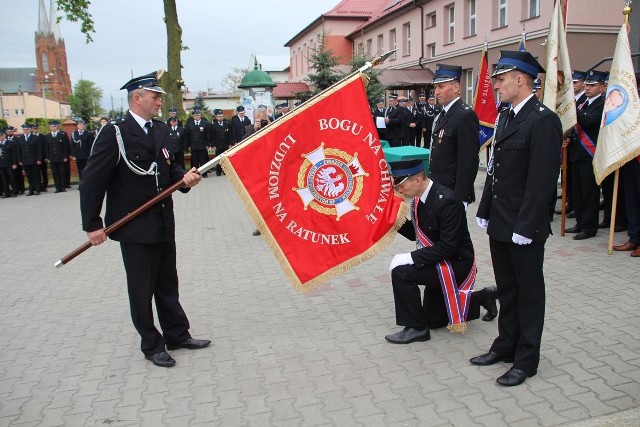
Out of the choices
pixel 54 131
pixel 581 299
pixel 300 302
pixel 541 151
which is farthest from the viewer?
pixel 54 131

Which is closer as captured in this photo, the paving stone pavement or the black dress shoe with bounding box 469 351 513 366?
the paving stone pavement

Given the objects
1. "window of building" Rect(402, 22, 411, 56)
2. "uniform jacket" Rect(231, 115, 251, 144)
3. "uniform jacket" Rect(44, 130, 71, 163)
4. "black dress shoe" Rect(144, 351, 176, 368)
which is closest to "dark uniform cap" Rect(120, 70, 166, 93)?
"black dress shoe" Rect(144, 351, 176, 368)

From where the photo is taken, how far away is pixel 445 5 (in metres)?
27.1

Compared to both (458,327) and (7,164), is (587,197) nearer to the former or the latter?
(458,327)

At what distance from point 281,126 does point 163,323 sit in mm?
1856

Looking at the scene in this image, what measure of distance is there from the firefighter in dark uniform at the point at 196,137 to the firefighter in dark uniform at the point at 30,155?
433cm

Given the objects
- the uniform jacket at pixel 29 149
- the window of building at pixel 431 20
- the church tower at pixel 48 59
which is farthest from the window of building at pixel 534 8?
the church tower at pixel 48 59

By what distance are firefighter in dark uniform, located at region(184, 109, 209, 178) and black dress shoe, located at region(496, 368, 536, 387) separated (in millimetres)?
14717

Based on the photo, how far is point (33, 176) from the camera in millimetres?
15555

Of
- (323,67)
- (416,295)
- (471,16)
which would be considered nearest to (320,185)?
(416,295)

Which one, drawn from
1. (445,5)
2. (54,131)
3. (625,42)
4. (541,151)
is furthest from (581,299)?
(445,5)

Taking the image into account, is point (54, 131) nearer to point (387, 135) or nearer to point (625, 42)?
point (387, 135)

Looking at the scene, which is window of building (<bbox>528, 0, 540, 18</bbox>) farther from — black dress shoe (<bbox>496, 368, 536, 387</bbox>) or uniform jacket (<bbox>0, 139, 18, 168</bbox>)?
black dress shoe (<bbox>496, 368, 536, 387</bbox>)

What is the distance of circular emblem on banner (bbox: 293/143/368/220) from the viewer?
13.5 ft
